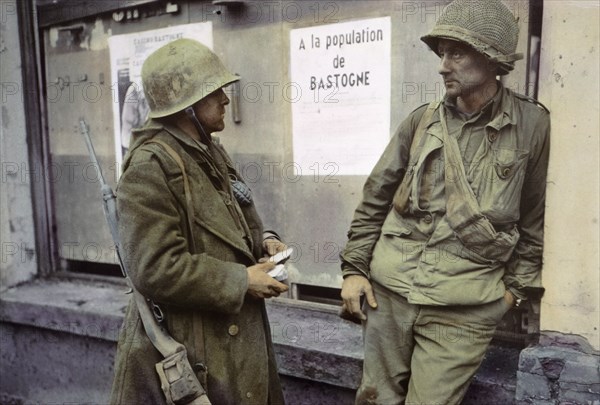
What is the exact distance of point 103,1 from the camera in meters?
4.57

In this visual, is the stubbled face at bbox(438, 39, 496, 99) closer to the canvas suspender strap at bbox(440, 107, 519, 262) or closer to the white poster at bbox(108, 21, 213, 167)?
the canvas suspender strap at bbox(440, 107, 519, 262)

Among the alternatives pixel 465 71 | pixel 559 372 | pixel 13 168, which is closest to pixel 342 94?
pixel 465 71

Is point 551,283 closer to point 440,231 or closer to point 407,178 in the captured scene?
point 440,231

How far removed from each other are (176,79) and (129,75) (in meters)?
2.40

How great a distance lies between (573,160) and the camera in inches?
102

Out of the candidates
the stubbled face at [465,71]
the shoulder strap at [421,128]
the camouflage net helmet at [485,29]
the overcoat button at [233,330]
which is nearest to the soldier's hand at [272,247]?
the overcoat button at [233,330]

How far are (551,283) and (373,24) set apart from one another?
1.83 metres

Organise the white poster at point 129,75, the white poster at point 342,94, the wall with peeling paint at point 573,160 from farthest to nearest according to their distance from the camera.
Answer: the white poster at point 129,75, the white poster at point 342,94, the wall with peeling paint at point 573,160

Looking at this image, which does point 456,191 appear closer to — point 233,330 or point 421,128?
point 421,128

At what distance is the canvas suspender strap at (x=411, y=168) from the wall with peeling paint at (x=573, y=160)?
530mm

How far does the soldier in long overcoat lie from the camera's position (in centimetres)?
225

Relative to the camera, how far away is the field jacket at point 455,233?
2.43 meters

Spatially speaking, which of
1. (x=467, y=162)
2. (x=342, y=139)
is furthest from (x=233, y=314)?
(x=342, y=139)

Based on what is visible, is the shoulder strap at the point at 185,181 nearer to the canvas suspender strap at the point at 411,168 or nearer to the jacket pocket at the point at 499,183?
the canvas suspender strap at the point at 411,168
